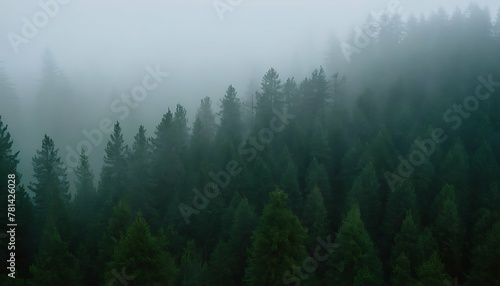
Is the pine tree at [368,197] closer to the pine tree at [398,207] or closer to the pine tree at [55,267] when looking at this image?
the pine tree at [398,207]

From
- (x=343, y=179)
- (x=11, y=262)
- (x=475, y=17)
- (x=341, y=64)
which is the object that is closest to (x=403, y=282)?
(x=343, y=179)

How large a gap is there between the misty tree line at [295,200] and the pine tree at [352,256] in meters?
0.10

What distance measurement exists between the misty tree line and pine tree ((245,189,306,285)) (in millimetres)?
79

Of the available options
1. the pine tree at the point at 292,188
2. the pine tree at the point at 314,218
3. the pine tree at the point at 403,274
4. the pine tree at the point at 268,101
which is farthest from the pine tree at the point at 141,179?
the pine tree at the point at 403,274

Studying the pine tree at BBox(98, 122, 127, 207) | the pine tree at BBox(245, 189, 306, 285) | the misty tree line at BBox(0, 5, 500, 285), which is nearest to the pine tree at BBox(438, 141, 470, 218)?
the misty tree line at BBox(0, 5, 500, 285)

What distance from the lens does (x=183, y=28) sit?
175m

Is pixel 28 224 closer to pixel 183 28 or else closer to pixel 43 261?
pixel 43 261

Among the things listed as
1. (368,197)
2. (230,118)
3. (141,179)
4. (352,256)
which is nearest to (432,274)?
(352,256)

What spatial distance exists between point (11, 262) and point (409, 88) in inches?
2411

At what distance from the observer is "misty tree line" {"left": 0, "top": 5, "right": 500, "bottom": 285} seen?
3027 centimetres

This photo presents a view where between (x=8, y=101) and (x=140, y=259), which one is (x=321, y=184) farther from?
(x=8, y=101)

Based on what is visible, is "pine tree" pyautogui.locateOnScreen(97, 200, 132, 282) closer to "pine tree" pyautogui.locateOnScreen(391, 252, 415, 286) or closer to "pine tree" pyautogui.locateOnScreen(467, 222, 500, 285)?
"pine tree" pyautogui.locateOnScreen(391, 252, 415, 286)

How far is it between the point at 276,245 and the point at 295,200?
16943mm

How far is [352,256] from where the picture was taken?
32.0 m
